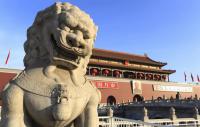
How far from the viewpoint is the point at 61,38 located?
7.59 ft

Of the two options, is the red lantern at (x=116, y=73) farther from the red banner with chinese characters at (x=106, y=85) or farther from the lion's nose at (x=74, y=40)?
the lion's nose at (x=74, y=40)

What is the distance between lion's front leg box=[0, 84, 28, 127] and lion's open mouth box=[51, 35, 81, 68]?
361mm

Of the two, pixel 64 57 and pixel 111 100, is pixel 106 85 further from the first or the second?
pixel 64 57

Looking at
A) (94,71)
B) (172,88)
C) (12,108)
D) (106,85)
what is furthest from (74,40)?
(172,88)

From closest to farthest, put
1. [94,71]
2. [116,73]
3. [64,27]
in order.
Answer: [64,27], [94,71], [116,73]

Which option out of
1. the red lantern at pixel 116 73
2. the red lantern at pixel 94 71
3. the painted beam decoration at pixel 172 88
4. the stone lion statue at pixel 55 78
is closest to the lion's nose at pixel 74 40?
the stone lion statue at pixel 55 78

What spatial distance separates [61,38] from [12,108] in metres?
0.61

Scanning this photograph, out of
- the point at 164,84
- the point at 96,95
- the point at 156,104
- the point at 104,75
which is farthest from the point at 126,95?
the point at 96,95

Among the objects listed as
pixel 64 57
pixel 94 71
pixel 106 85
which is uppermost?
pixel 94 71

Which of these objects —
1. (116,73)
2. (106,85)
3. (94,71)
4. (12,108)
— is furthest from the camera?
(116,73)

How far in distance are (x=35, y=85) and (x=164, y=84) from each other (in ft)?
104

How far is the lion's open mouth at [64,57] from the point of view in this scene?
2385 mm

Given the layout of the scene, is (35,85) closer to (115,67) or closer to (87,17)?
(87,17)

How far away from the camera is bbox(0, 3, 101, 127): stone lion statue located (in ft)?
7.44
